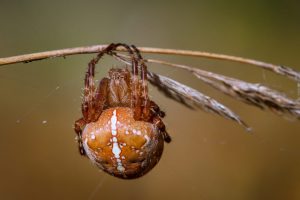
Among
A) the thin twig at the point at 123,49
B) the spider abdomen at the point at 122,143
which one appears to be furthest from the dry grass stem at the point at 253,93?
the spider abdomen at the point at 122,143

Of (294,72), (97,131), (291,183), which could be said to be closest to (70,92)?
(291,183)

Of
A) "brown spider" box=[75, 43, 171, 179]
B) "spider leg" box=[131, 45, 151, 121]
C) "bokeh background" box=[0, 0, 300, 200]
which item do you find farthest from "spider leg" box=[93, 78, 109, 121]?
"bokeh background" box=[0, 0, 300, 200]

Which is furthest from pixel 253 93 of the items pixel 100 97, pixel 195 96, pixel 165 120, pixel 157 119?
pixel 165 120

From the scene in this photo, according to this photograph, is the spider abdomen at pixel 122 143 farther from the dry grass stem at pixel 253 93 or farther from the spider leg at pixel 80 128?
the dry grass stem at pixel 253 93

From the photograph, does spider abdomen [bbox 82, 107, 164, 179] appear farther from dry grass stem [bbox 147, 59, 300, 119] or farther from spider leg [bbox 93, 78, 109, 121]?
dry grass stem [bbox 147, 59, 300, 119]

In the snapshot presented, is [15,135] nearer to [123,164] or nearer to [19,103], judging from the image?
[19,103]
